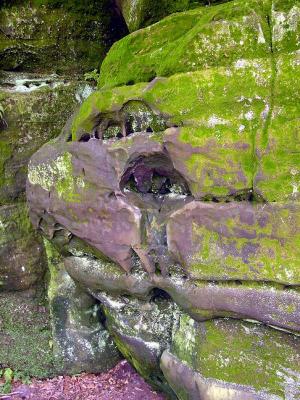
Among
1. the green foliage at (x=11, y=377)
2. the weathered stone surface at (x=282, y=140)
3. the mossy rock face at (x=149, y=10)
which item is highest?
the mossy rock face at (x=149, y=10)

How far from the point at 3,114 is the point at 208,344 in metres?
3.27

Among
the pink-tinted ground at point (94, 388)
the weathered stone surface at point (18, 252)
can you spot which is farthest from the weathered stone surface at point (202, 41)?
the pink-tinted ground at point (94, 388)

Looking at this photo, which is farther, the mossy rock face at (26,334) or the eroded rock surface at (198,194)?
the mossy rock face at (26,334)

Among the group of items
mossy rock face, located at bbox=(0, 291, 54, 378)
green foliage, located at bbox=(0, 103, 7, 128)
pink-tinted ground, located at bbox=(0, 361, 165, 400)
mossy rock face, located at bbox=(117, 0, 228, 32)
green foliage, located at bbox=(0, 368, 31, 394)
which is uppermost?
mossy rock face, located at bbox=(117, 0, 228, 32)

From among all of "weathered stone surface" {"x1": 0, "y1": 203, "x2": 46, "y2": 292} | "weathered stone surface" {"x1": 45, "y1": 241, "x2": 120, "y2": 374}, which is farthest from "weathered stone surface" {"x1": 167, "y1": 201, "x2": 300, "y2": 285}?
"weathered stone surface" {"x1": 0, "y1": 203, "x2": 46, "y2": 292}

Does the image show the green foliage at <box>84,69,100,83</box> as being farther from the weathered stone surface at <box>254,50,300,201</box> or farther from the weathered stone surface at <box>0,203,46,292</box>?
the weathered stone surface at <box>254,50,300,201</box>

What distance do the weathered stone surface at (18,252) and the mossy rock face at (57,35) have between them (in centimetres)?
177

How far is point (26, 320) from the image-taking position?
5184 millimetres

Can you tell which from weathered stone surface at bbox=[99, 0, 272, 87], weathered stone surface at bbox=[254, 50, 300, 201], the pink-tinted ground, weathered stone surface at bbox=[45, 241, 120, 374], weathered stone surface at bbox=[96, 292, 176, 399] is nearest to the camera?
weathered stone surface at bbox=[254, 50, 300, 201]

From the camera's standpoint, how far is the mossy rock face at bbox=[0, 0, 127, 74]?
5.14 m

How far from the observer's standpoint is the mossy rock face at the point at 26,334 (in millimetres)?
5012

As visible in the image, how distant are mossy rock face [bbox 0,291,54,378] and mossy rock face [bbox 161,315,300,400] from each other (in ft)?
6.40

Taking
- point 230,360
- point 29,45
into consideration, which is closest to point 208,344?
point 230,360

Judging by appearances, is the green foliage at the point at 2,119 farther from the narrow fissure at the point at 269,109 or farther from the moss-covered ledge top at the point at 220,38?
the narrow fissure at the point at 269,109
